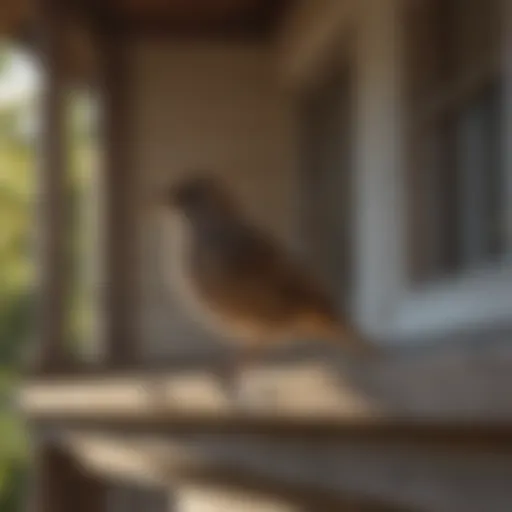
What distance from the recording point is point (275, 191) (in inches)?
221

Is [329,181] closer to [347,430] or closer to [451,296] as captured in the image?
[451,296]

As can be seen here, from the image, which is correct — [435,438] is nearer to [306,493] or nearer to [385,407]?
[385,407]

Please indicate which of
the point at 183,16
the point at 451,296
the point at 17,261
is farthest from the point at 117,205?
the point at 17,261

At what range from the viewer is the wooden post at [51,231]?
424 cm

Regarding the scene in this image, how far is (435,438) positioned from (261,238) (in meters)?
2.02

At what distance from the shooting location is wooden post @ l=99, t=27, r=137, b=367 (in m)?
5.42

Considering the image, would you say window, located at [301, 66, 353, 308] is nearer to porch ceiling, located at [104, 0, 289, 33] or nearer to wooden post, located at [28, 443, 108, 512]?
porch ceiling, located at [104, 0, 289, 33]

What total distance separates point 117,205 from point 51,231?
1230 millimetres

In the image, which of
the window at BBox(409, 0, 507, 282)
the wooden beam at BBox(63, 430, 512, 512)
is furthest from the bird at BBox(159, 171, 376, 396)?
the wooden beam at BBox(63, 430, 512, 512)

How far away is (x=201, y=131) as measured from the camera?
5.71 m

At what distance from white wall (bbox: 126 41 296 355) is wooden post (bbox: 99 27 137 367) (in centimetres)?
5

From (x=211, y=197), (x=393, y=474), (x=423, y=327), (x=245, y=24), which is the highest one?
(x=245, y=24)

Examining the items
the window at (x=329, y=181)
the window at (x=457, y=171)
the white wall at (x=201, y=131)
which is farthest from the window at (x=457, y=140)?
the white wall at (x=201, y=131)

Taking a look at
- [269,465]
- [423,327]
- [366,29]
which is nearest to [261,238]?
[423,327]
